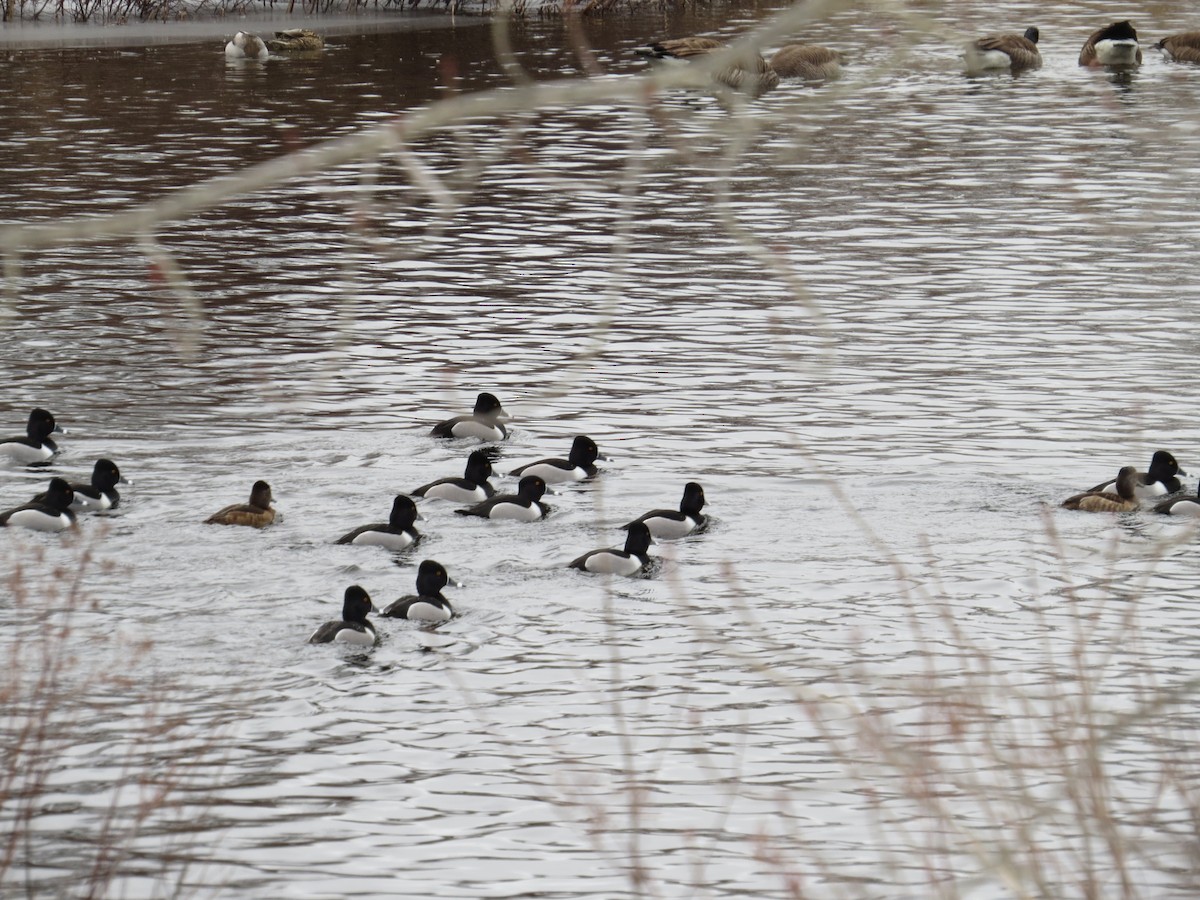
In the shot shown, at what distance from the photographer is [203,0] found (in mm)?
48531

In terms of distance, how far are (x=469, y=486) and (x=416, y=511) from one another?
837mm

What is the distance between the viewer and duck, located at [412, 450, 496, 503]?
48.6 ft

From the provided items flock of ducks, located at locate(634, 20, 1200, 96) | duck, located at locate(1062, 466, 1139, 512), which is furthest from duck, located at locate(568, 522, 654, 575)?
flock of ducks, located at locate(634, 20, 1200, 96)

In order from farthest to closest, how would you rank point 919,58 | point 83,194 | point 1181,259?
point 919,58, point 83,194, point 1181,259

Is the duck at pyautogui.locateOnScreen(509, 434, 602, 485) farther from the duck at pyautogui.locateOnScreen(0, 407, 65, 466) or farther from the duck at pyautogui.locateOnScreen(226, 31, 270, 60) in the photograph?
the duck at pyautogui.locateOnScreen(226, 31, 270, 60)

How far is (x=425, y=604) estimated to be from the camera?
12453 mm

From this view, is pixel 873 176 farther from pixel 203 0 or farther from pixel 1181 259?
pixel 203 0

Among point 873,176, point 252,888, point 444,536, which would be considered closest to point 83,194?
point 873,176

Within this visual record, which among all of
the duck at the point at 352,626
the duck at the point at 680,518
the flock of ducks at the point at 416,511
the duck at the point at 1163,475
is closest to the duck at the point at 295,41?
the flock of ducks at the point at 416,511

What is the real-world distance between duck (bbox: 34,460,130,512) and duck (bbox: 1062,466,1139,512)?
729cm

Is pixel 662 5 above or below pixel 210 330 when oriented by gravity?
above

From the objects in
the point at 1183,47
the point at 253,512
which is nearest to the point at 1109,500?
the point at 253,512

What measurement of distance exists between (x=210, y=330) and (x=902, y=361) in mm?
7361

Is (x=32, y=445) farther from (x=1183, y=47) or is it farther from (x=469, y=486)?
(x=1183, y=47)
